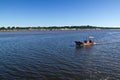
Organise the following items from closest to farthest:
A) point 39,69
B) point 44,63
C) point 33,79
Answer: point 33,79 < point 39,69 < point 44,63

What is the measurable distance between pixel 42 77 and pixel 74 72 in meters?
3.86

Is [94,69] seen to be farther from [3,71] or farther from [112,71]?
[3,71]

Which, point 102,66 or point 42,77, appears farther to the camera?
point 102,66

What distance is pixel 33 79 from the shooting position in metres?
16.0

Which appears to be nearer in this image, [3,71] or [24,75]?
[24,75]

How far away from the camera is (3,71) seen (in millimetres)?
18578

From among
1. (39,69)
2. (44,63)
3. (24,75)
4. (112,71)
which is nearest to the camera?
(24,75)

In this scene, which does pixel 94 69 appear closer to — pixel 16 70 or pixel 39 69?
pixel 39 69

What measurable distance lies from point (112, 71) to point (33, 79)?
29.9ft

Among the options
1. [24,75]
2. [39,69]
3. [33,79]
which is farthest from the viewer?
[39,69]

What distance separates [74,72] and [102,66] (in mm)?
4538

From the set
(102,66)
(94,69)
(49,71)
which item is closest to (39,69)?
(49,71)

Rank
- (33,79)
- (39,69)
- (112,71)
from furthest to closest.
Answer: (39,69)
(112,71)
(33,79)

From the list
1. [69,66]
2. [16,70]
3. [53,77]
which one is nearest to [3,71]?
[16,70]
